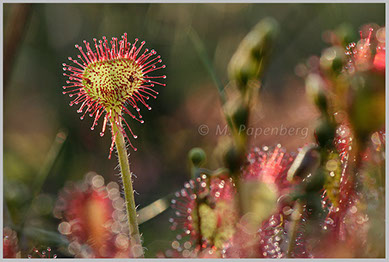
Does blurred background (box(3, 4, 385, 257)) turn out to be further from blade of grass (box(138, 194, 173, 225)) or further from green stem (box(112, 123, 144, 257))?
green stem (box(112, 123, 144, 257))

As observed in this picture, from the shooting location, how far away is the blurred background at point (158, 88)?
0.69 m

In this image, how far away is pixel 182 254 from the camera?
0.41m

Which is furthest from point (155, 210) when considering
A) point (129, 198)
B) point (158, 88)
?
→ point (158, 88)

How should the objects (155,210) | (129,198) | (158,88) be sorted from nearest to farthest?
(129,198), (155,210), (158,88)

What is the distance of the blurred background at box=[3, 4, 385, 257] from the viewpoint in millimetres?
691

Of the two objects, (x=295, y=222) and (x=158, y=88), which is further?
(x=158, y=88)

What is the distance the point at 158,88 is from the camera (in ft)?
2.42

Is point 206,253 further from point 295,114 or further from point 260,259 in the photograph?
point 295,114

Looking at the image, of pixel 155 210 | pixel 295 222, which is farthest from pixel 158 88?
pixel 295 222

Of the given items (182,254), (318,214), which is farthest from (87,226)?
(318,214)

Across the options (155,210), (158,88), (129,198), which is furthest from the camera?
(158,88)

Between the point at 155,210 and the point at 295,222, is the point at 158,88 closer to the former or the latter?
the point at 155,210

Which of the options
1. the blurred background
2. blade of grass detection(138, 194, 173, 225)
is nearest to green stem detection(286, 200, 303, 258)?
blade of grass detection(138, 194, 173, 225)

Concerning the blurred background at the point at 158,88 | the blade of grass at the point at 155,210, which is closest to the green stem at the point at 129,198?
the blade of grass at the point at 155,210
